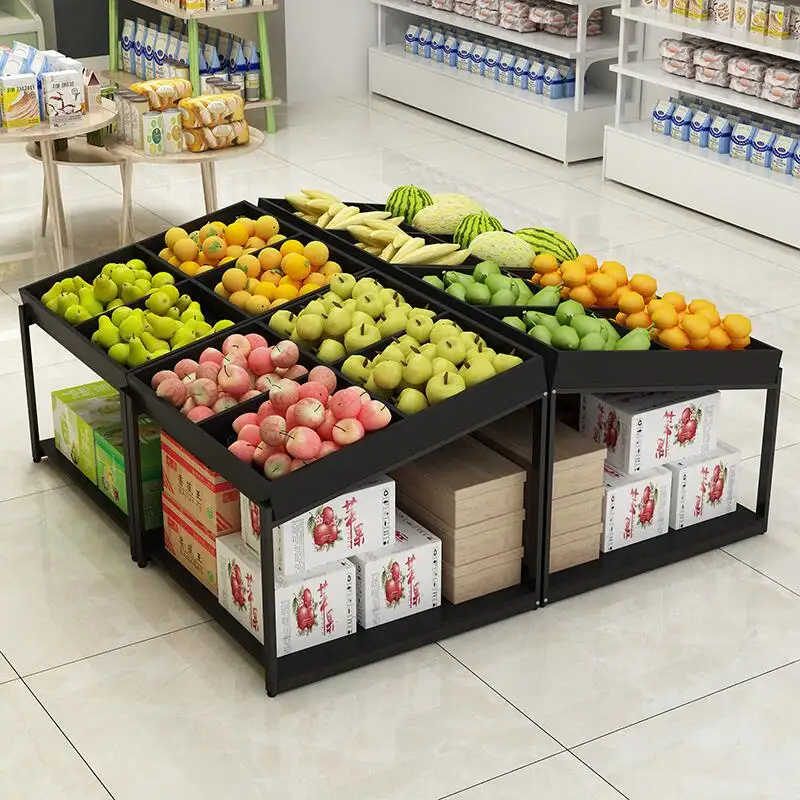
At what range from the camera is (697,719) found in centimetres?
324

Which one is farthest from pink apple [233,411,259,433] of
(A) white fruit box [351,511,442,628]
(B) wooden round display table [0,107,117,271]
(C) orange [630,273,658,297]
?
(B) wooden round display table [0,107,117,271]

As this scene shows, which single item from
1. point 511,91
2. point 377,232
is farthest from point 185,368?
point 511,91

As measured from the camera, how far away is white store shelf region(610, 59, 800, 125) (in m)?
6.40

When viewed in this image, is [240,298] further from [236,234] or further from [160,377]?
[160,377]

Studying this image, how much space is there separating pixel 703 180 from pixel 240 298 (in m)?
3.40

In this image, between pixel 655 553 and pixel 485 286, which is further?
pixel 485 286

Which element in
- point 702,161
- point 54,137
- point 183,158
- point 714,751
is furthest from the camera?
point 702,161

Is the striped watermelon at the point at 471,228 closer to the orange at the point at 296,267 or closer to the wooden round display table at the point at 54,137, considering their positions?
the orange at the point at 296,267

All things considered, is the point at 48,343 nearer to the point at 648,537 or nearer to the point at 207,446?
the point at 207,446

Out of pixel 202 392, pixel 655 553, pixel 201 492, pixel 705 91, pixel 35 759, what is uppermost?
pixel 705 91

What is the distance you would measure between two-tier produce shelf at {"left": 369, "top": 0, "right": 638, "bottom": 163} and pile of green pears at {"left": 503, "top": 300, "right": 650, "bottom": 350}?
400 cm

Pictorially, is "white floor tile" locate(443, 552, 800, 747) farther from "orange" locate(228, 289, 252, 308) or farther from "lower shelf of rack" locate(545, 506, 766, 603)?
"orange" locate(228, 289, 252, 308)

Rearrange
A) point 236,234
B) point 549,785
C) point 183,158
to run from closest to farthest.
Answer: point 549,785 < point 236,234 < point 183,158

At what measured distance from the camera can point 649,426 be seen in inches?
150
